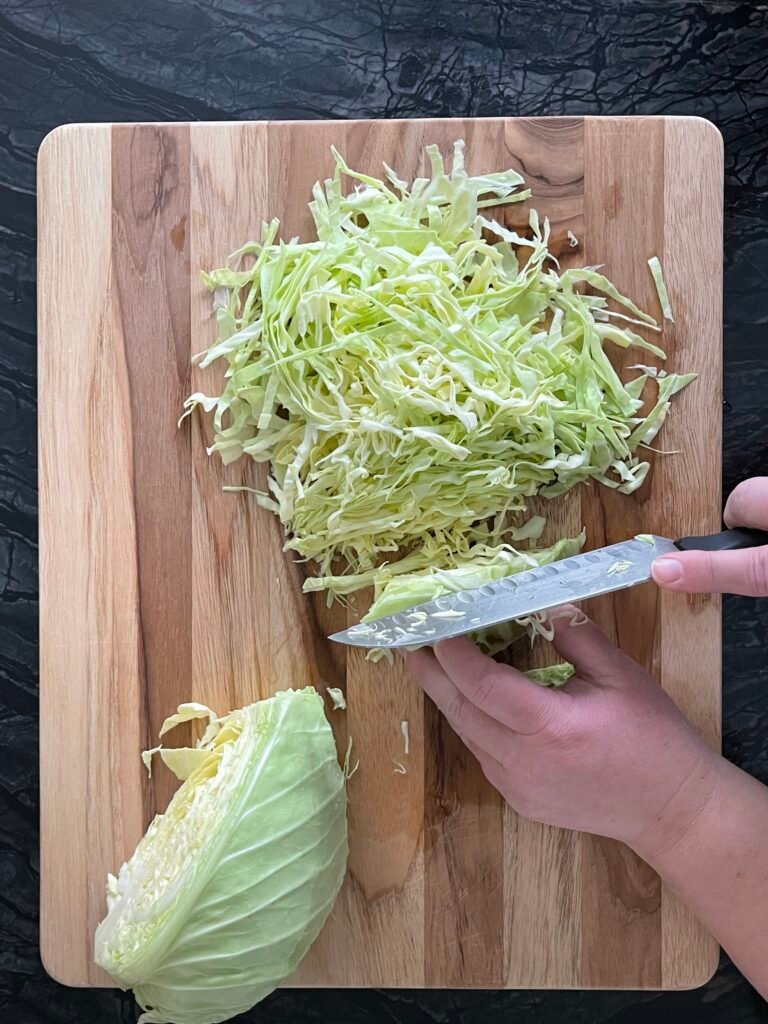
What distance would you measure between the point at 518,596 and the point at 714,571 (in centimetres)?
28

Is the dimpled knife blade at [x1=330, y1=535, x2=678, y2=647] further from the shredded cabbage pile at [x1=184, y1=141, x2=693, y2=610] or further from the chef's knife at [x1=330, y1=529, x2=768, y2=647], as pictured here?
the shredded cabbage pile at [x1=184, y1=141, x2=693, y2=610]

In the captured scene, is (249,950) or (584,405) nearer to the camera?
(249,950)

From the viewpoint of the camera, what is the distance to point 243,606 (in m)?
1.60

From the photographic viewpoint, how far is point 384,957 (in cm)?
159

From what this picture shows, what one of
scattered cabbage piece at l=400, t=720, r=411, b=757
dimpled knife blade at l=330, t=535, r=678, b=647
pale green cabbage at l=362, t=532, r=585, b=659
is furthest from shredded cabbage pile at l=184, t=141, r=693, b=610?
scattered cabbage piece at l=400, t=720, r=411, b=757

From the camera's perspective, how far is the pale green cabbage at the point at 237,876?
1404mm

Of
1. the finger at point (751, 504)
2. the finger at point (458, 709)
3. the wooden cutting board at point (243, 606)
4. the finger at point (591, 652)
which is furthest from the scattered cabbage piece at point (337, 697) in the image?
the finger at point (751, 504)

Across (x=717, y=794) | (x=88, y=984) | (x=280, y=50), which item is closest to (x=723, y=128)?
(x=280, y=50)

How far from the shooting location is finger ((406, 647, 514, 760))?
1502 mm

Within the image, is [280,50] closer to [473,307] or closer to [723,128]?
[473,307]

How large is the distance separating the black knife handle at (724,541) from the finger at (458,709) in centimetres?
43

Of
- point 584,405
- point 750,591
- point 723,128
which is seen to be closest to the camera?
point 750,591

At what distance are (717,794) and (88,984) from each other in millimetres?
1150

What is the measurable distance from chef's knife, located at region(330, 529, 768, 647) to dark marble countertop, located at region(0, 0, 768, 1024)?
1.40 feet
